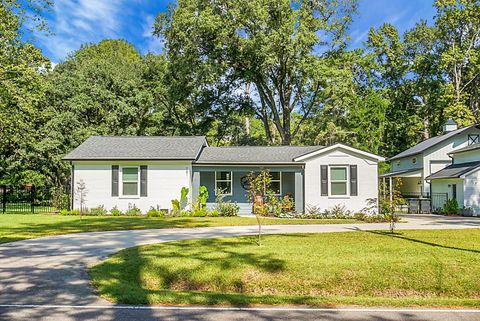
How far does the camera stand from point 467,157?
26297 mm

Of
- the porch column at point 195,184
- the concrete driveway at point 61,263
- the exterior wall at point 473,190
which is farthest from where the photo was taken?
the exterior wall at point 473,190

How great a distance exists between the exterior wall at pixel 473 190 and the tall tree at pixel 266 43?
40.5 ft

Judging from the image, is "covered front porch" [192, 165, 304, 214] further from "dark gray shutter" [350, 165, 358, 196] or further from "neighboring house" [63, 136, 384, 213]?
"dark gray shutter" [350, 165, 358, 196]

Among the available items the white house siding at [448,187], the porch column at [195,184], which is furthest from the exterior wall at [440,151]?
the porch column at [195,184]

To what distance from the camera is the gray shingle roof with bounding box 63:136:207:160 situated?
72.6 ft

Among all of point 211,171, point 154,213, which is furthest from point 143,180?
point 211,171

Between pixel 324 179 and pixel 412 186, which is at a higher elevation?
pixel 324 179

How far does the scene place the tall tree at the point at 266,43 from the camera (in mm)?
29844

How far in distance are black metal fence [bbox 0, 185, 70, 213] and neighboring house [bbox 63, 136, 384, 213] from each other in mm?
1918

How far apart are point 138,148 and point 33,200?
668 cm

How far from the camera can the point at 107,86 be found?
33.1 m

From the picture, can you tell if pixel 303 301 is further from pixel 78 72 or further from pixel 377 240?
pixel 78 72

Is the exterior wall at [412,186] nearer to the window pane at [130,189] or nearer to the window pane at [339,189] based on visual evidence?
the window pane at [339,189]

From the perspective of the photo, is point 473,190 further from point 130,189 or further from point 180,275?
point 180,275
